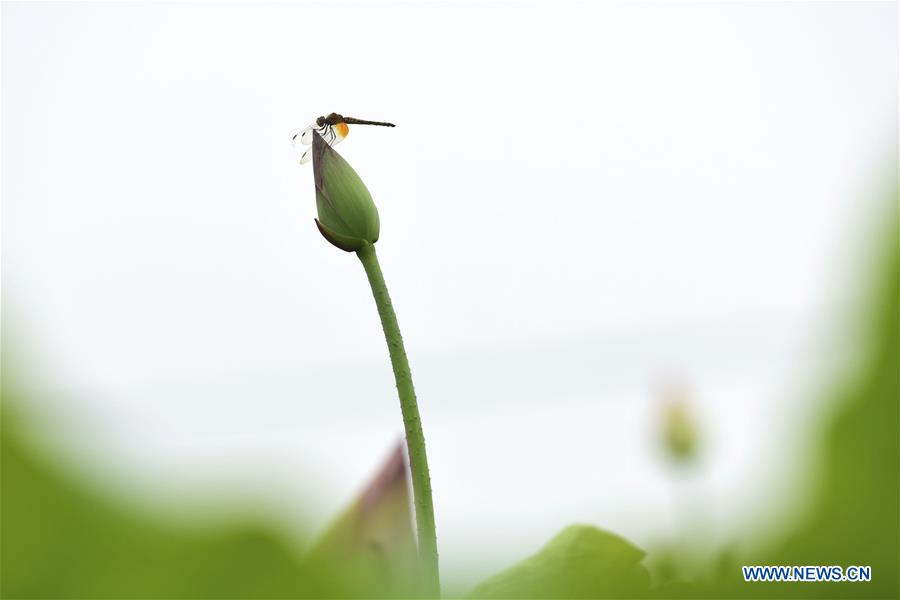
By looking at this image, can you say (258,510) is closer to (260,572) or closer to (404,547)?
(260,572)

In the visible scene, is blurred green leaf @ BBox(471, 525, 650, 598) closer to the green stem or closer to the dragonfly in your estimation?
the green stem

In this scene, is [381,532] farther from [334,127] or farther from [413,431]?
[334,127]

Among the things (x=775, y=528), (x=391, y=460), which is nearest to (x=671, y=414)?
(x=391, y=460)

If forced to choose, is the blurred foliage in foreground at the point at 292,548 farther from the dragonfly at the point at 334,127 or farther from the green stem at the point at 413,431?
the dragonfly at the point at 334,127

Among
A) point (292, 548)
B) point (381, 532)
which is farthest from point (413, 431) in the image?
point (292, 548)

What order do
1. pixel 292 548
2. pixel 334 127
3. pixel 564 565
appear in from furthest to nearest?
pixel 334 127, pixel 564 565, pixel 292 548

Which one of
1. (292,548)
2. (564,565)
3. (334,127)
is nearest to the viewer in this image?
(292,548)

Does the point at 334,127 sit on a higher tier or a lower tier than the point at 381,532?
higher
